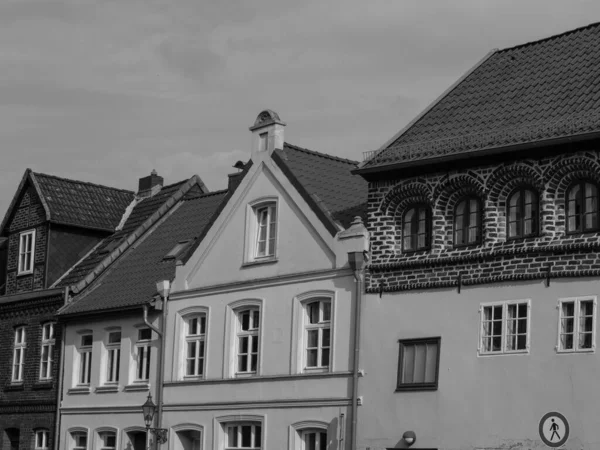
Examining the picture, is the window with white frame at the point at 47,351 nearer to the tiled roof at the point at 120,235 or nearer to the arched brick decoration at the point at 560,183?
the tiled roof at the point at 120,235

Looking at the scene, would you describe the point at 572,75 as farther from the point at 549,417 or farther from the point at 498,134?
the point at 549,417

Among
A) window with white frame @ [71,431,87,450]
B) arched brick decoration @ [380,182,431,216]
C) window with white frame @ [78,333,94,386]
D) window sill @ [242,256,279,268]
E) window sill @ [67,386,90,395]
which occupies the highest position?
arched brick decoration @ [380,182,431,216]

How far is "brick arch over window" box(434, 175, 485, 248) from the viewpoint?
2781 cm

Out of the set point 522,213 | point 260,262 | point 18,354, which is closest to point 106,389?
point 18,354

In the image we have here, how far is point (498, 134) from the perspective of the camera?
27438 millimetres

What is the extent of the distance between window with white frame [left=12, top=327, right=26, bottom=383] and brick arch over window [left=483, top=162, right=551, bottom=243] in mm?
19273

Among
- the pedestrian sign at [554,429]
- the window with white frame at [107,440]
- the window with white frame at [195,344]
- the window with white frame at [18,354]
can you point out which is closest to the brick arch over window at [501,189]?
the pedestrian sign at [554,429]

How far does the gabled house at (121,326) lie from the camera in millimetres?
35844

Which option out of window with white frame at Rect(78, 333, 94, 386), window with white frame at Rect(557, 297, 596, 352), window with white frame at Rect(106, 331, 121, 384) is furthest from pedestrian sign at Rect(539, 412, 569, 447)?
window with white frame at Rect(78, 333, 94, 386)

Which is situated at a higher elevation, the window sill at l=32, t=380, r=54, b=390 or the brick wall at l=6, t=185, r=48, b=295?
the brick wall at l=6, t=185, r=48, b=295

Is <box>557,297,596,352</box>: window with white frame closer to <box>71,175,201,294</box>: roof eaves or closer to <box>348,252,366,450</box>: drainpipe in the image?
<box>348,252,366,450</box>: drainpipe

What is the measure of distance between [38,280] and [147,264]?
15.2 ft

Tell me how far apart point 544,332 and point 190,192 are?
63.8 ft

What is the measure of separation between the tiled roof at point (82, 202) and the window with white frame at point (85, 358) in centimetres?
462
